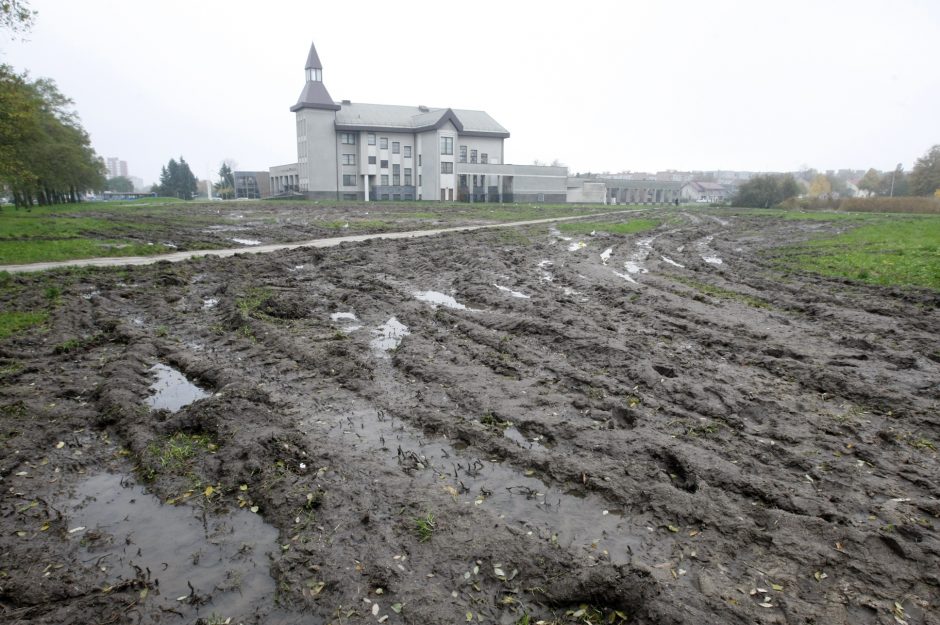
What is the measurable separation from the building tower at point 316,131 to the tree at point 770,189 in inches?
2371

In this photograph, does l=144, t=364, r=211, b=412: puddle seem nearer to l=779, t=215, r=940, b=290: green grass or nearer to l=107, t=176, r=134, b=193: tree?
l=779, t=215, r=940, b=290: green grass

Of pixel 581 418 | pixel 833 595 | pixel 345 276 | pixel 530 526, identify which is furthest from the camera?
pixel 345 276

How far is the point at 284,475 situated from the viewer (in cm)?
526

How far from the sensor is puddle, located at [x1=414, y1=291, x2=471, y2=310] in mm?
12445

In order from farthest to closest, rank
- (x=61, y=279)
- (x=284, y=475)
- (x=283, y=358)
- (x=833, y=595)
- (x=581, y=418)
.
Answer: (x=61, y=279)
(x=283, y=358)
(x=581, y=418)
(x=284, y=475)
(x=833, y=595)

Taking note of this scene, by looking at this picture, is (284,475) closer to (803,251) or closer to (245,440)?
(245,440)

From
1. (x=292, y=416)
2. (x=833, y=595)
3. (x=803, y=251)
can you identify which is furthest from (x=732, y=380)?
(x=803, y=251)

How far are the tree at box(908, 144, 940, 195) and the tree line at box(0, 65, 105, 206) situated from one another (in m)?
96.2

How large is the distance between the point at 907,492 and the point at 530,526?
11.4ft

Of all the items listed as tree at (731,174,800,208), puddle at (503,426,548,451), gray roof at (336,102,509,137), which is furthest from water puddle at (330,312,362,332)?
tree at (731,174,800,208)

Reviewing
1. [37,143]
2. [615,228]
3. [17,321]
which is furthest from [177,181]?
[17,321]

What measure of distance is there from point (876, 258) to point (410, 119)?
70758 mm

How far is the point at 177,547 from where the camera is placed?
14.3 ft

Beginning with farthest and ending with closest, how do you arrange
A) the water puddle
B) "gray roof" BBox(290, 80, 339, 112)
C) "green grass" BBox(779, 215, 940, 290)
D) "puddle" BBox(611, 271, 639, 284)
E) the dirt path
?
"gray roof" BBox(290, 80, 339, 112) < the dirt path < "puddle" BBox(611, 271, 639, 284) < "green grass" BBox(779, 215, 940, 290) < the water puddle
